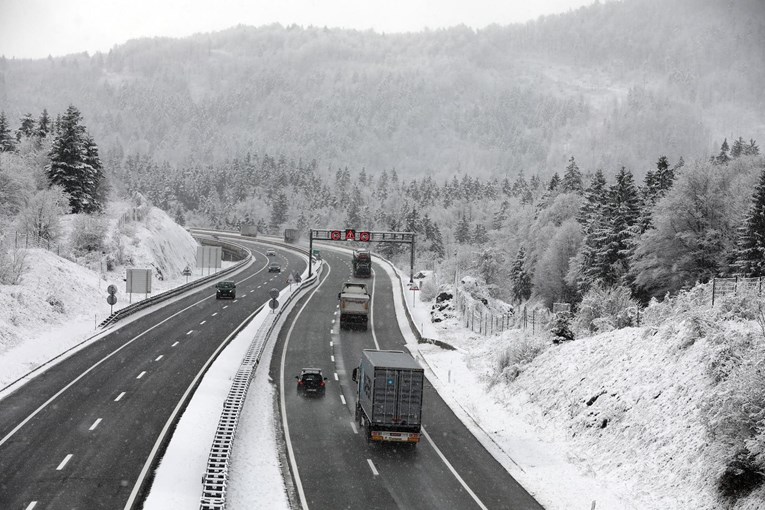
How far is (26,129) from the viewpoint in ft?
348

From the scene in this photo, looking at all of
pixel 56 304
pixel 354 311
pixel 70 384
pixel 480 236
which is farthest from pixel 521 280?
pixel 70 384

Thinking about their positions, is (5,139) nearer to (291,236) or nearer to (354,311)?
(291,236)

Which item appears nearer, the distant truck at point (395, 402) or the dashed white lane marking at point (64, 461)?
the dashed white lane marking at point (64, 461)

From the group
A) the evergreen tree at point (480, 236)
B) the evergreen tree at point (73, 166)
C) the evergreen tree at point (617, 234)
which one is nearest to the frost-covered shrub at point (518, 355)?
the evergreen tree at point (617, 234)

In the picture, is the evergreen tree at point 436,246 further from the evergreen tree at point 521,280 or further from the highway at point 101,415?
the highway at point 101,415

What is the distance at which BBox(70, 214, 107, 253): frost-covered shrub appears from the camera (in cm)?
6688

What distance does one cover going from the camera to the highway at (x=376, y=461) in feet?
66.8

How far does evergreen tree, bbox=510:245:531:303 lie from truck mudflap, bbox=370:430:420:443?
78.4m

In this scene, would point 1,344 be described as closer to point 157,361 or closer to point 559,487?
point 157,361

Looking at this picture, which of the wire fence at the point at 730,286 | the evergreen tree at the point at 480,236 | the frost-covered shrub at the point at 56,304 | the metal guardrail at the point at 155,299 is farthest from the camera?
the evergreen tree at the point at 480,236

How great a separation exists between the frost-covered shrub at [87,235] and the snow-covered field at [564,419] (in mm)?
26572

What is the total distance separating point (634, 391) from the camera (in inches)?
941

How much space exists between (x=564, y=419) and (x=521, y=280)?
77136 millimetres

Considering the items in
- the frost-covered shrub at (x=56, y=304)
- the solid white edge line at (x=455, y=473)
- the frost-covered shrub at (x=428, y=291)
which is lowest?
the frost-covered shrub at (x=428, y=291)
